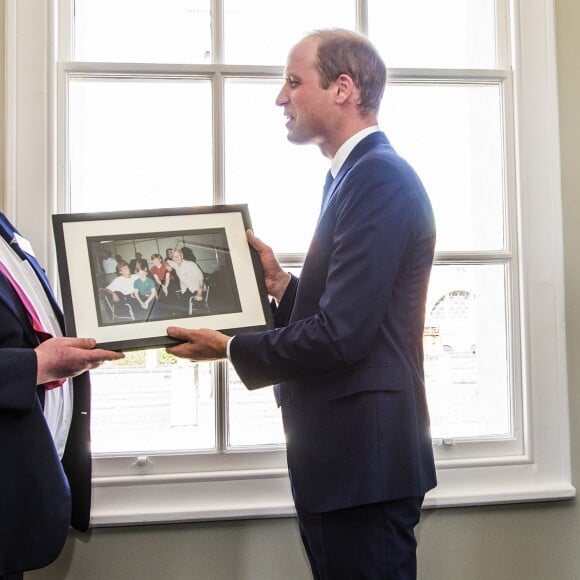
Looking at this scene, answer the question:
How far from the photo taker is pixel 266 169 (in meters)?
1.72

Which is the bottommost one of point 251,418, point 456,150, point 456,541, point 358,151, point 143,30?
point 456,541

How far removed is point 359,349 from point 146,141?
0.86m

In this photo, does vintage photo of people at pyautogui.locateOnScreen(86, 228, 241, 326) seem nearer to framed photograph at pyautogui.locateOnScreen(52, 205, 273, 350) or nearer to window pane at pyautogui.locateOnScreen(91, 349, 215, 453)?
framed photograph at pyautogui.locateOnScreen(52, 205, 273, 350)

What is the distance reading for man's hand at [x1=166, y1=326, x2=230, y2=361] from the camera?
1.25m

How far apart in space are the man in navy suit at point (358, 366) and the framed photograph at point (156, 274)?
0.19 feet

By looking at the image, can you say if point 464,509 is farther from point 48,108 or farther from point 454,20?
point 48,108

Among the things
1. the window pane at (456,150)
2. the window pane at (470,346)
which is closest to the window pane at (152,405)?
the window pane at (470,346)

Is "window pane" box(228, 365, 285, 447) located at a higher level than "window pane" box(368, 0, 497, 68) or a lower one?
lower

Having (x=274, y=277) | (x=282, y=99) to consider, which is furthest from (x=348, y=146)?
(x=274, y=277)

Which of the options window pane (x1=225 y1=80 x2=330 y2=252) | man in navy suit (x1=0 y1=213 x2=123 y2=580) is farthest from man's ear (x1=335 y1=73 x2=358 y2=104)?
man in navy suit (x1=0 y1=213 x2=123 y2=580)

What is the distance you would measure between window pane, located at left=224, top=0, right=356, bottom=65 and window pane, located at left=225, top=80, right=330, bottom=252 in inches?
3.0

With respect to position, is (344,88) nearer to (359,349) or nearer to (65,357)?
(359,349)

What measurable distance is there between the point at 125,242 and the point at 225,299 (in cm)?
22

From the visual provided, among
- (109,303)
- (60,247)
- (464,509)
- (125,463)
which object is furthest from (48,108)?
(464,509)
